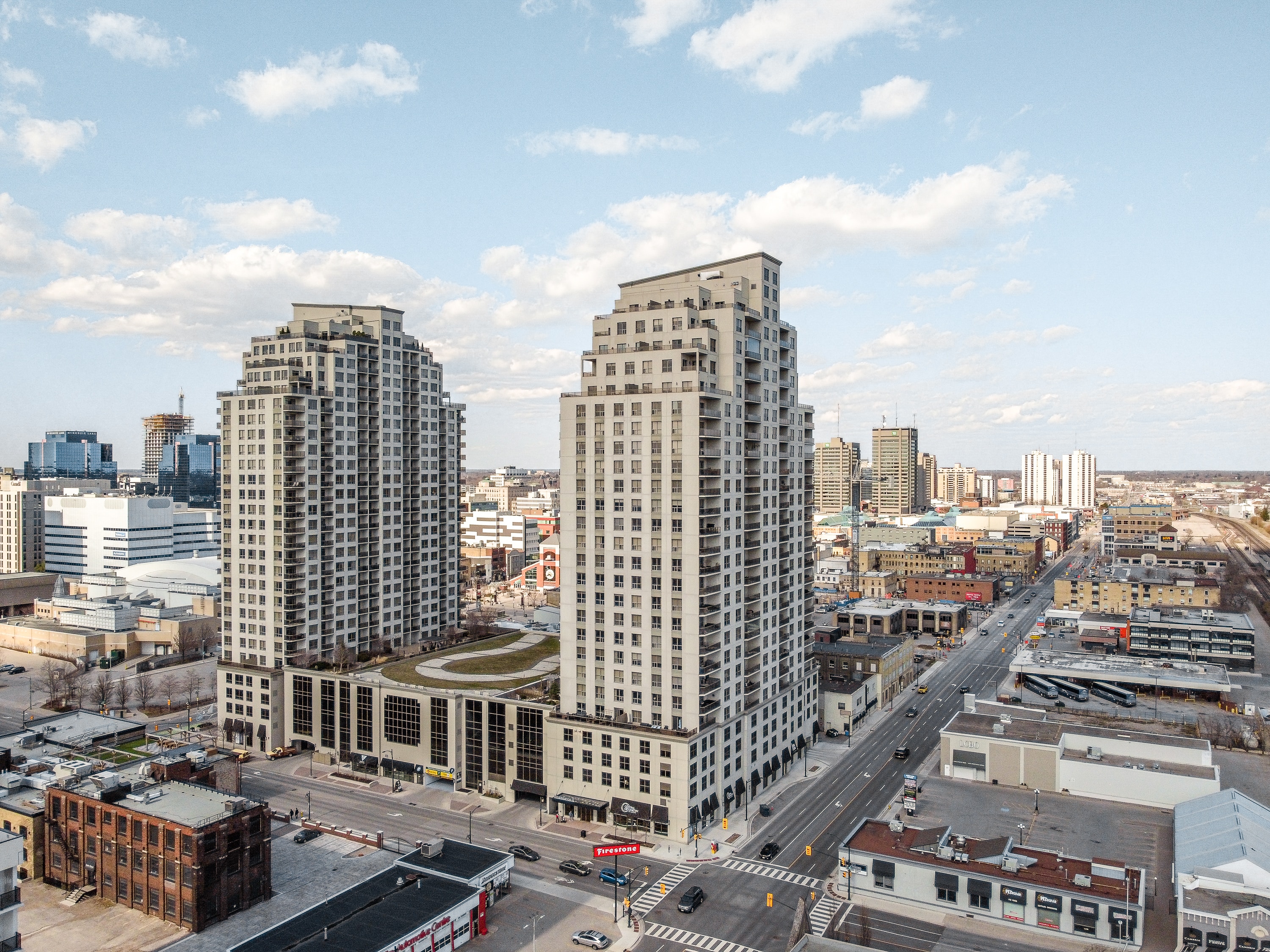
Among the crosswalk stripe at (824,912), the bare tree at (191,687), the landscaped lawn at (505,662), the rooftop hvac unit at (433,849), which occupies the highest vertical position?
the landscaped lawn at (505,662)

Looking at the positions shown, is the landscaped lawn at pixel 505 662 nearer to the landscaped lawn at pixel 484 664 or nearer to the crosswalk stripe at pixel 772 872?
the landscaped lawn at pixel 484 664

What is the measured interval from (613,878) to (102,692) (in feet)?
329

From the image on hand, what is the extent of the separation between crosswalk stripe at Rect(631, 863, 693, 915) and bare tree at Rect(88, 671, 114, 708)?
102 meters

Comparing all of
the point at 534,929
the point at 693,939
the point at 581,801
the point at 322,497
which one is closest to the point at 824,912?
the point at 693,939

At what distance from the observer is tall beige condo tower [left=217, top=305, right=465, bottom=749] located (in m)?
123

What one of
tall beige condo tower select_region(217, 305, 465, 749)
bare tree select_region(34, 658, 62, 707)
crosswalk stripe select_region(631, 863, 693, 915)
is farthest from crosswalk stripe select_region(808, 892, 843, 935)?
bare tree select_region(34, 658, 62, 707)

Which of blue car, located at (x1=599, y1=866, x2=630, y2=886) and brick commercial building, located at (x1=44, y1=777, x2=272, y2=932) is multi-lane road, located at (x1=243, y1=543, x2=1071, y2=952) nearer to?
blue car, located at (x1=599, y1=866, x2=630, y2=886)

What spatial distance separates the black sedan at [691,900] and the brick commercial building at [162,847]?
35.6 metres

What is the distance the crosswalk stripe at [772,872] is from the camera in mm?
81188

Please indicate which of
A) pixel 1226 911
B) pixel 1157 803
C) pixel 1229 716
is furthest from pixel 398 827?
pixel 1229 716

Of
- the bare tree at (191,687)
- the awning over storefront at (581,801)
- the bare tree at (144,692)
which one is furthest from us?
the bare tree at (191,687)

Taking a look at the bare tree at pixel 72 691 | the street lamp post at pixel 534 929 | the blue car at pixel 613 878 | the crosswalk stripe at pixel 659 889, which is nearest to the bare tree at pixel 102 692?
the bare tree at pixel 72 691

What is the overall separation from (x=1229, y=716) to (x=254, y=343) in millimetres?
154706

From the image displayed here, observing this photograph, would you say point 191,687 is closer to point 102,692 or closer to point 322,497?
point 102,692
